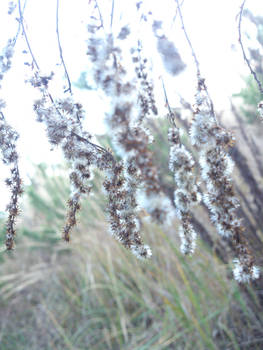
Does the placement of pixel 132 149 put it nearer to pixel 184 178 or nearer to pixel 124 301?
pixel 184 178

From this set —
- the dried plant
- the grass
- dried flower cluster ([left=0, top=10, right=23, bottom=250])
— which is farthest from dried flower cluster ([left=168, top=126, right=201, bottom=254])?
the grass

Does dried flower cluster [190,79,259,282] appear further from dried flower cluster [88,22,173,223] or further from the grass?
the grass

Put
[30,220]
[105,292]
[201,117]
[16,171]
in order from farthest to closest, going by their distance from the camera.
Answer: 1. [30,220]
2. [105,292]
3. [16,171]
4. [201,117]

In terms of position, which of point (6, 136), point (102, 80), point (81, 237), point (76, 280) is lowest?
point (102, 80)

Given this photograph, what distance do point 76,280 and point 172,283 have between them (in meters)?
1.48

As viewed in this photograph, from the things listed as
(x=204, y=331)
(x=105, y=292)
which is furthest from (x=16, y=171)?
(x=105, y=292)

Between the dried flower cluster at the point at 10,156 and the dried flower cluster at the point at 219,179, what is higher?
the dried flower cluster at the point at 10,156

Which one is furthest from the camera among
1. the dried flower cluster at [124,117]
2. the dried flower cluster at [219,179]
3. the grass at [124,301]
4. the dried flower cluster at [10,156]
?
the grass at [124,301]

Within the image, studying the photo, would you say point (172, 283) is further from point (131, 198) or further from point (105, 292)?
point (131, 198)

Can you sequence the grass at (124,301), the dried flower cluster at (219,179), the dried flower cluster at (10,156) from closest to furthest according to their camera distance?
the dried flower cluster at (219,179)
the dried flower cluster at (10,156)
the grass at (124,301)

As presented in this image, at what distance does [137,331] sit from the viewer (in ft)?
7.72

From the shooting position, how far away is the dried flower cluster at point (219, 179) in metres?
0.58

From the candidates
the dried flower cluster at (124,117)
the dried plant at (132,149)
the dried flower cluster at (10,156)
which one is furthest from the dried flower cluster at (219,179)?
the dried flower cluster at (10,156)

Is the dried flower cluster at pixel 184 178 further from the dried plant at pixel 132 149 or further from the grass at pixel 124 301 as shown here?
the grass at pixel 124 301
